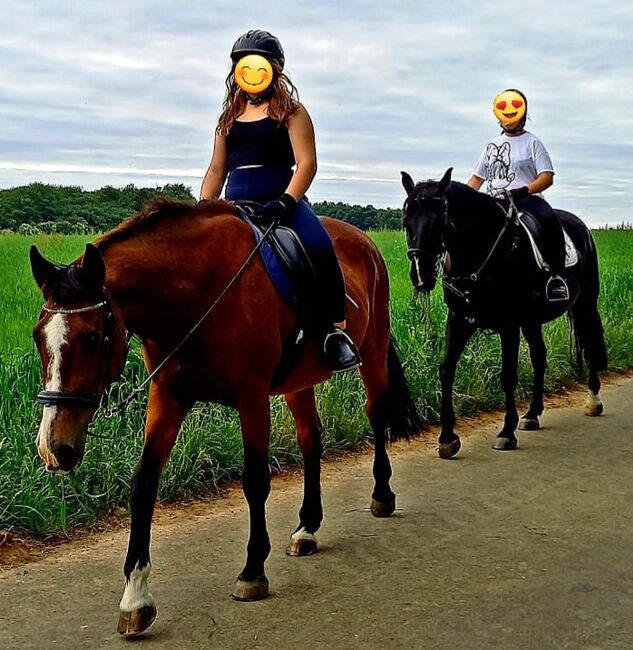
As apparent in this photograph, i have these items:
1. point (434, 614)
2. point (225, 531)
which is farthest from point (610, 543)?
point (225, 531)

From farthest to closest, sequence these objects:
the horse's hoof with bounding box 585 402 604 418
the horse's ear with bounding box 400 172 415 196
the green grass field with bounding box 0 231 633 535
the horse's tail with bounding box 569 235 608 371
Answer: the horse's tail with bounding box 569 235 608 371 → the horse's hoof with bounding box 585 402 604 418 → the horse's ear with bounding box 400 172 415 196 → the green grass field with bounding box 0 231 633 535

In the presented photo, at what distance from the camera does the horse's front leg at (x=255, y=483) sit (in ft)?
13.0

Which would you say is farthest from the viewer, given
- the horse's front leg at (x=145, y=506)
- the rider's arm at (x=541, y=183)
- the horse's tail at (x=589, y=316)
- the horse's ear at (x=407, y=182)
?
the horse's tail at (x=589, y=316)

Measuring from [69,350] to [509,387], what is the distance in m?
4.88

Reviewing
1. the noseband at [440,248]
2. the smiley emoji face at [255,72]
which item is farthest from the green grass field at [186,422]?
the smiley emoji face at [255,72]

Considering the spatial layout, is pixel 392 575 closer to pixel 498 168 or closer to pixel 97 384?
pixel 97 384

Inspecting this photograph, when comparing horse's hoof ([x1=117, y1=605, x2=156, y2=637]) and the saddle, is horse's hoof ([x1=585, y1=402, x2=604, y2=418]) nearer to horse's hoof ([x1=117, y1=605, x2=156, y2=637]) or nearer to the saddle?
the saddle

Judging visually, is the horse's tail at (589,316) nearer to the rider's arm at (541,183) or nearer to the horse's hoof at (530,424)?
the horse's hoof at (530,424)

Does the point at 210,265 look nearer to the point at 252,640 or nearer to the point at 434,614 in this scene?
the point at 252,640

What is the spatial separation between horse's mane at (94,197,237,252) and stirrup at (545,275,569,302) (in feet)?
13.7

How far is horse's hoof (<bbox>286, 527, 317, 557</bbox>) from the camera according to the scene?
469 cm

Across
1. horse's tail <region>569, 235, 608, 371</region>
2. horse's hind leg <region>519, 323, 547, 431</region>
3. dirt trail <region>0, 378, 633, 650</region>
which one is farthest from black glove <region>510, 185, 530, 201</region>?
dirt trail <region>0, 378, 633, 650</region>

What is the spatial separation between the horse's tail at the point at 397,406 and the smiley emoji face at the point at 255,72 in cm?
222

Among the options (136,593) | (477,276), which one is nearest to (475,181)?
(477,276)
